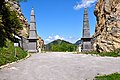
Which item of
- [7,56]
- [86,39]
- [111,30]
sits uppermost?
[111,30]

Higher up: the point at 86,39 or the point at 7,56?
the point at 86,39

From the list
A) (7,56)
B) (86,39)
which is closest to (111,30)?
(86,39)

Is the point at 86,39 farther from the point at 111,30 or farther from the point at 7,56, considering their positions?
the point at 7,56

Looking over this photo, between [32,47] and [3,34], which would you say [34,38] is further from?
[3,34]

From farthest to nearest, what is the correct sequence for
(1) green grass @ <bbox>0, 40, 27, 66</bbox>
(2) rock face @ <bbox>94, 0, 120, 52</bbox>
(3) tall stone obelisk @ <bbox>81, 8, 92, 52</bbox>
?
1. (3) tall stone obelisk @ <bbox>81, 8, 92, 52</bbox>
2. (2) rock face @ <bbox>94, 0, 120, 52</bbox>
3. (1) green grass @ <bbox>0, 40, 27, 66</bbox>

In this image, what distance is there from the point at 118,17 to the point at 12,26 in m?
15.7

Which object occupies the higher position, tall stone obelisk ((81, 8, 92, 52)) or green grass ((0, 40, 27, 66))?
tall stone obelisk ((81, 8, 92, 52))

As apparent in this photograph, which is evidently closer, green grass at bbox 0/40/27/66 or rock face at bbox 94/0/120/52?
green grass at bbox 0/40/27/66

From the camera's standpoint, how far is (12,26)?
18.8m

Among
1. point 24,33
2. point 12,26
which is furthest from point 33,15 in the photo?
point 12,26

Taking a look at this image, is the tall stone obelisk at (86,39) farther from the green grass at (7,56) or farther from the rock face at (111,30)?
the green grass at (7,56)

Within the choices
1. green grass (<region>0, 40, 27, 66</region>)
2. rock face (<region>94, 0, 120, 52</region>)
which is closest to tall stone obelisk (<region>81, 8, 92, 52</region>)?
rock face (<region>94, 0, 120, 52</region>)

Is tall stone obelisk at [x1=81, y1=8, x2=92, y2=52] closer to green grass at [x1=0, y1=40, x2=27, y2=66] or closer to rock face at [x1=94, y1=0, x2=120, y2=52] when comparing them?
rock face at [x1=94, y1=0, x2=120, y2=52]

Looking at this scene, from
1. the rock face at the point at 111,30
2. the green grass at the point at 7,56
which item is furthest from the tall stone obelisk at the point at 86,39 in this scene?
the green grass at the point at 7,56
